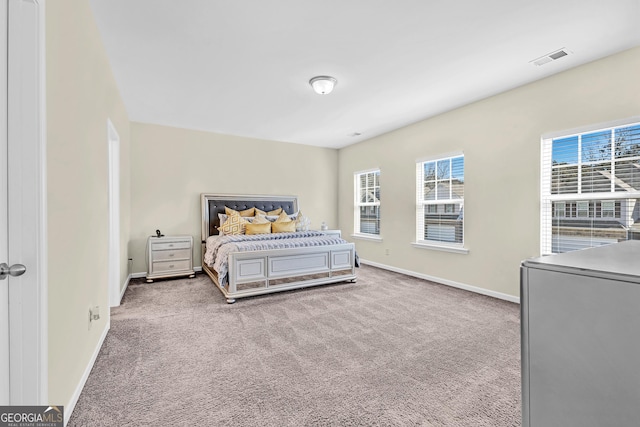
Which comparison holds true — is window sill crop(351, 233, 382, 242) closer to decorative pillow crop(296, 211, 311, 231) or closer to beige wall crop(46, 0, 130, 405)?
decorative pillow crop(296, 211, 311, 231)

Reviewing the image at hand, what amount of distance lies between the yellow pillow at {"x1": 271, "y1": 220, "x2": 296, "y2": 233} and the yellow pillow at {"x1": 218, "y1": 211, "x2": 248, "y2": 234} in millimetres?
463

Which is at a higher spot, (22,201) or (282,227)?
(22,201)

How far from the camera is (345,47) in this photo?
8.38 feet

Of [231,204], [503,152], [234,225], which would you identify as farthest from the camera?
[231,204]

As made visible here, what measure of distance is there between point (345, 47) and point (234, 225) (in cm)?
322

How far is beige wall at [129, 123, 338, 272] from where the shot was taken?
472cm

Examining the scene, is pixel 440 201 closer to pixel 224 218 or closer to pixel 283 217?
pixel 283 217

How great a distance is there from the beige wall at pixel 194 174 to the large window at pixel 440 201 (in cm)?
247

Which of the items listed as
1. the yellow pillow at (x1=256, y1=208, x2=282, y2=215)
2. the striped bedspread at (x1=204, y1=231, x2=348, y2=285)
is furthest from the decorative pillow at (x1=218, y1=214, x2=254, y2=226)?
the striped bedspread at (x1=204, y1=231, x2=348, y2=285)

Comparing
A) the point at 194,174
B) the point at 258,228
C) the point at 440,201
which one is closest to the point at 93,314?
the point at 258,228

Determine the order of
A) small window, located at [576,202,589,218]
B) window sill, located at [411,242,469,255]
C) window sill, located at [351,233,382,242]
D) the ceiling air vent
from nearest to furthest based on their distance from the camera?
1. the ceiling air vent
2. small window, located at [576,202,589,218]
3. window sill, located at [411,242,469,255]
4. window sill, located at [351,233,382,242]

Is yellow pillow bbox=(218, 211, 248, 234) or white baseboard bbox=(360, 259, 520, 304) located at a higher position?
yellow pillow bbox=(218, 211, 248, 234)

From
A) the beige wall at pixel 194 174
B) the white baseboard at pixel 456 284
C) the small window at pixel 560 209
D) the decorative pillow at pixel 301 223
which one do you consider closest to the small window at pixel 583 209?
the small window at pixel 560 209

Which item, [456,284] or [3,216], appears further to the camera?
[456,284]
